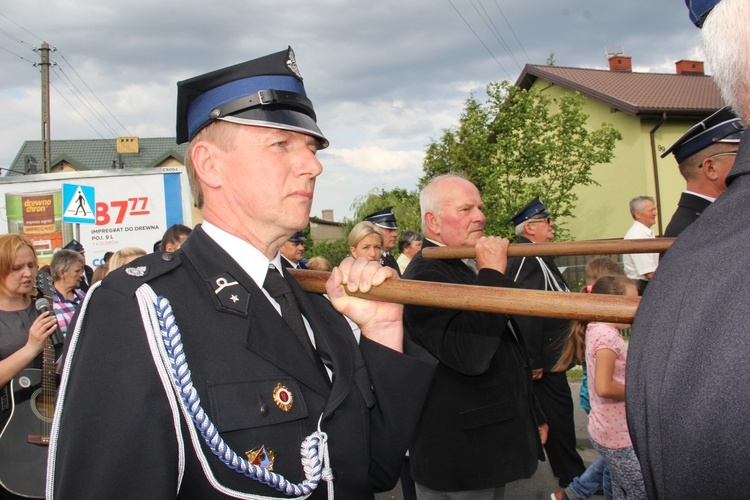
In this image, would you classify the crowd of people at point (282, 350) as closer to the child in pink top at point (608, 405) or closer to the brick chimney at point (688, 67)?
the child in pink top at point (608, 405)

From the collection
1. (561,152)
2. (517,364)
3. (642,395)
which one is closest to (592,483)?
(517,364)

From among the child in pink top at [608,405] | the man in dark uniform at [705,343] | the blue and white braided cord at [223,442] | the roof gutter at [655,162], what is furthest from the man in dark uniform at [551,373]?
the roof gutter at [655,162]

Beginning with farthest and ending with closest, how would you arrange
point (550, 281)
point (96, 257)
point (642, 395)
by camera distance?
point (96, 257)
point (550, 281)
point (642, 395)

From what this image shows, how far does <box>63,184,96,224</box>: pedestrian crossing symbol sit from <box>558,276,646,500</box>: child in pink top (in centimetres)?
893

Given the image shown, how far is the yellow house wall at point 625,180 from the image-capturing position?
63.3ft

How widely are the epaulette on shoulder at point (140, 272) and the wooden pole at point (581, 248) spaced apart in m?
1.31

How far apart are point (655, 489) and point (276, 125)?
3.97 ft

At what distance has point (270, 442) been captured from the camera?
1381 mm

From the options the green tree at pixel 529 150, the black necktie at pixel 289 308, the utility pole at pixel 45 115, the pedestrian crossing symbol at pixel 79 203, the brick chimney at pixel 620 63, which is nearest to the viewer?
the black necktie at pixel 289 308

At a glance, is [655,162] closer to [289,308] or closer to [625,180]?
[625,180]

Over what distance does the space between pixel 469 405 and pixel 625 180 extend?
62.3 ft

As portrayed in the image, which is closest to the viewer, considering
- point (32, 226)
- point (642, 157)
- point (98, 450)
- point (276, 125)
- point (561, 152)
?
point (98, 450)

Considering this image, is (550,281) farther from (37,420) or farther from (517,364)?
(37,420)

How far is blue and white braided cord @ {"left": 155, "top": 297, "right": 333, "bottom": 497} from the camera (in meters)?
1.30
